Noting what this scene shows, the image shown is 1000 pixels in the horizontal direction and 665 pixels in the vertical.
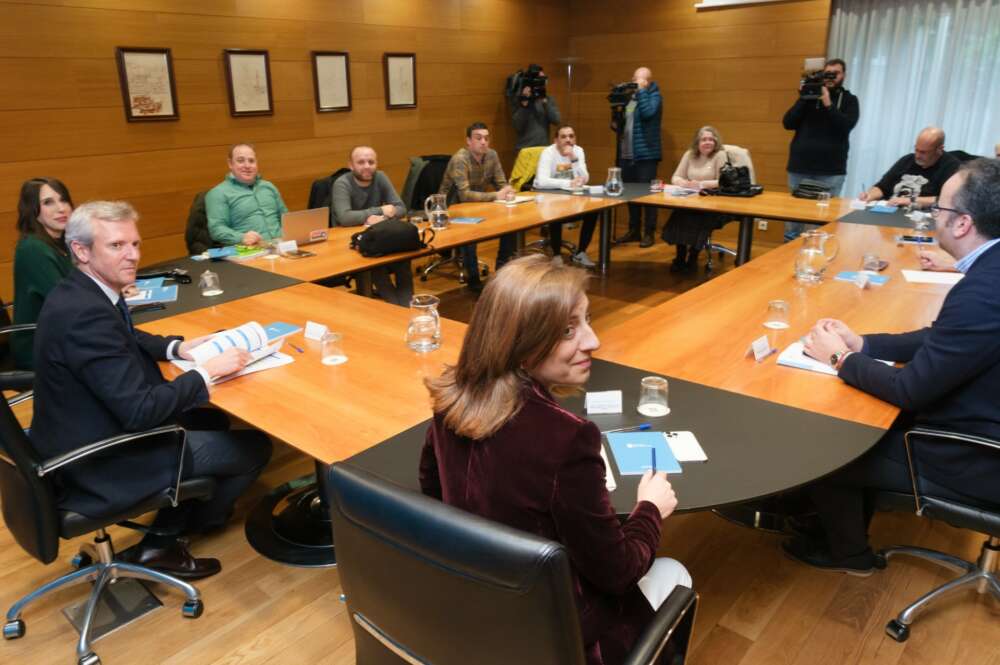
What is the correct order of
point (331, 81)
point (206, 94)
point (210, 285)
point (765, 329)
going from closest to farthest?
point (765, 329) → point (210, 285) → point (206, 94) → point (331, 81)

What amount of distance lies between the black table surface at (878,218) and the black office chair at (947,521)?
2462mm

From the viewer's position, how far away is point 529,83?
7.27 metres

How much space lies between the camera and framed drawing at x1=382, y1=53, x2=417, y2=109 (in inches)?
248

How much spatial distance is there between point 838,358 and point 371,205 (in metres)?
3.35

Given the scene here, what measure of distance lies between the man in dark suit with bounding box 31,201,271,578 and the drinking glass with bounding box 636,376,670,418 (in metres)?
1.23

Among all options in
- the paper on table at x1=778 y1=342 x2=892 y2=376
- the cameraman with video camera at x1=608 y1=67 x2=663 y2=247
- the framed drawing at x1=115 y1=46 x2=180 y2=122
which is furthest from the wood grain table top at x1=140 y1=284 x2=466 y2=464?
the cameraman with video camera at x1=608 y1=67 x2=663 y2=247

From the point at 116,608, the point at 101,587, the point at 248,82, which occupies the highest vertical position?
the point at 248,82

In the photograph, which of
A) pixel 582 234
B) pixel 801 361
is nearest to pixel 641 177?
pixel 582 234

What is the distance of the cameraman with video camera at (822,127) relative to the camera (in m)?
5.42

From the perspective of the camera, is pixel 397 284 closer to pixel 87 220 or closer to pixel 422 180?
pixel 422 180

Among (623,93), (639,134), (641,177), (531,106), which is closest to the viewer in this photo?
(623,93)

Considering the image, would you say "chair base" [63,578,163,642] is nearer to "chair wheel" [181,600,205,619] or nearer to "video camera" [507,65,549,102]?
"chair wheel" [181,600,205,619]

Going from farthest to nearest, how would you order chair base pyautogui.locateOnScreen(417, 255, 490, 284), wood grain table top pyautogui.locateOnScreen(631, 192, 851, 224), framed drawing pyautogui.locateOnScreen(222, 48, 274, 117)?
chair base pyautogui.locateOnScreen(417, 255, 490, 284)
framed drawing pyautogui.locateOnScreen(222, 48, 274, 117)
wood grain table top pyautogui.locateOnScreen(631, 192, 851, 224)

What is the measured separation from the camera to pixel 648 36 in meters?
7.50
